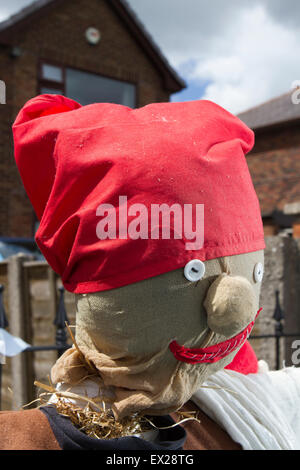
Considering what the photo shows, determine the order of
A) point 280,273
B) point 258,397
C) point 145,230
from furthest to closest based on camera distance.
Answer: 1. point 280,273
2. point 258,397
3. point 145,230

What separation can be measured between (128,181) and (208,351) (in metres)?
0.52

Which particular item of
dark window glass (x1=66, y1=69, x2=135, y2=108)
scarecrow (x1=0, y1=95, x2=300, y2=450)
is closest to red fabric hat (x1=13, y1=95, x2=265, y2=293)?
scarecrow (x1=0, y1=95, x2=300, y2=450)

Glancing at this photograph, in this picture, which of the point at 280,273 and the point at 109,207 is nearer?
the point at 109,207

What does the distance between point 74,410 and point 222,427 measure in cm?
55

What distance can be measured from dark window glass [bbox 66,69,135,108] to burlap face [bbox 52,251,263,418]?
869 centimetres

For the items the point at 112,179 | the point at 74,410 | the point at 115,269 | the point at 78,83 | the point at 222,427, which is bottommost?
the point at 222,427

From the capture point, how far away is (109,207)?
120 centimetres

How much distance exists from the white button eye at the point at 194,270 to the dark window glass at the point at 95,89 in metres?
8.71

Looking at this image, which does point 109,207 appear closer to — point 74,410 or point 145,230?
point 145,230

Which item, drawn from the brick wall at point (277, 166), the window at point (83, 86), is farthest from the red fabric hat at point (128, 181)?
the brick wall at point (277, 166)

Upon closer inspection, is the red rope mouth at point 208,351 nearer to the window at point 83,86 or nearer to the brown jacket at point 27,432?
the brown jacket at point 27,432

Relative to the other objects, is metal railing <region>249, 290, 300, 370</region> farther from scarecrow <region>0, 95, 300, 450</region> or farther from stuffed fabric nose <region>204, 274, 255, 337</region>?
stuffed fabric nose <region>204, 274, 255, 337</region>

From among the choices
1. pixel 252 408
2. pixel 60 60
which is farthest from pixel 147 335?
pixel 60 60
